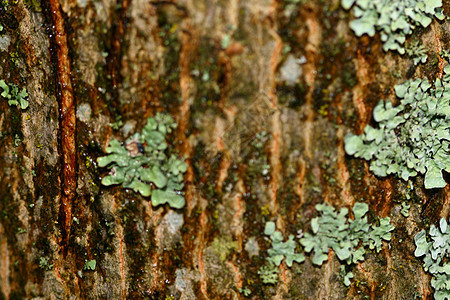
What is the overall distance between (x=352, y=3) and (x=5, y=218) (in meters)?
1.63

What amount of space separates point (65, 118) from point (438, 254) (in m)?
1.60

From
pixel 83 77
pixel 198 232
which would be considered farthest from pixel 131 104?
pixel 198 232

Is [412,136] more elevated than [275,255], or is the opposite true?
[412,136]

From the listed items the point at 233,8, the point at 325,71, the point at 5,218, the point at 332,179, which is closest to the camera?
the point at 233,8

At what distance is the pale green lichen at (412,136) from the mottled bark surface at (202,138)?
0.04m

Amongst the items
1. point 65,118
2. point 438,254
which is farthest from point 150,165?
point 438,254

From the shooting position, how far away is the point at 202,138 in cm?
137

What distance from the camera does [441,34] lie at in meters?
1.48

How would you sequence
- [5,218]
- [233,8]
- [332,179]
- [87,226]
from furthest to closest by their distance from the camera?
[5,218], [87,226], [332,179], [233,8]

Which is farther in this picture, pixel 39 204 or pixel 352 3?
pixel 39 204

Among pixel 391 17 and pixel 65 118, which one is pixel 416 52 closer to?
pixel 391 17

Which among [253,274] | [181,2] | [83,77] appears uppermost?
[181,2]

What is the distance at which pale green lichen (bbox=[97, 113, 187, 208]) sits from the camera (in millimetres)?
1385

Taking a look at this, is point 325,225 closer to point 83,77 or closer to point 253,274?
point 253,274
